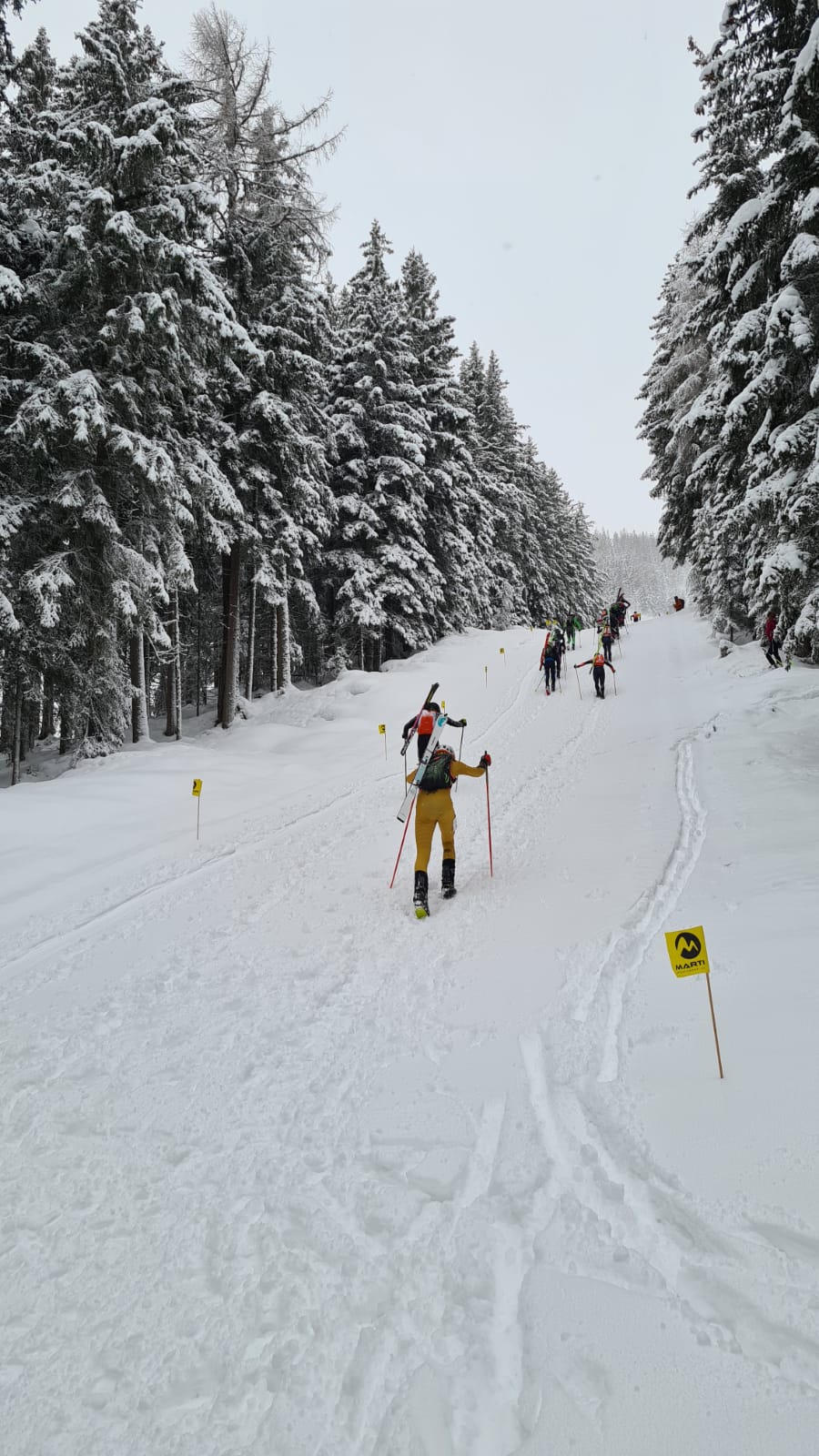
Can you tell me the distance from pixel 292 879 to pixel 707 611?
1020 inches

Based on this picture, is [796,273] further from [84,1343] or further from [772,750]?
[84,1343]

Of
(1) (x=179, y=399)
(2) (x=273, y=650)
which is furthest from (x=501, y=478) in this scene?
(1) (x=179, y=399)

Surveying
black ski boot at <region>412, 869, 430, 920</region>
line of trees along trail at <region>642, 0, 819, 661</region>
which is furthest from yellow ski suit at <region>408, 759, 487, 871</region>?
line of trees along trail at <region>642, 0, 819, 661</region>

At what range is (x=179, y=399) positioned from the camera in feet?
45.2

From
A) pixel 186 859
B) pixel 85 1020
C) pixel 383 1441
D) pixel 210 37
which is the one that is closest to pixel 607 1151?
pixel 383 1441

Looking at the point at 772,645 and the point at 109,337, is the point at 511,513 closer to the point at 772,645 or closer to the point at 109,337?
the point at 772,645

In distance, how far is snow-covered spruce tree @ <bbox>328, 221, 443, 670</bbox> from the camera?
2339 centimetres

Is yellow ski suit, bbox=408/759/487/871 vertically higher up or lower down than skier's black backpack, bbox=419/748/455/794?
lower down

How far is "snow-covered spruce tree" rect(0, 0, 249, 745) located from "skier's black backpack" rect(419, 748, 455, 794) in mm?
7711

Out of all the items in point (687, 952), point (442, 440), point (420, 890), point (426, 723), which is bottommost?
point (420, 890)

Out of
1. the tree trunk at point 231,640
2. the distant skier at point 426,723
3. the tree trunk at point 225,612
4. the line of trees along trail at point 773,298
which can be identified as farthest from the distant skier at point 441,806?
the tree trunk at point 225,612

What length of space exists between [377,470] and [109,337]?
13147mm

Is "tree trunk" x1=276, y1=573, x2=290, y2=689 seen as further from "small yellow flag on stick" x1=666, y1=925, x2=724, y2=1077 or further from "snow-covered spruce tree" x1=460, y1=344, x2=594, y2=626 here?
"small yellow flag on stick" x1=666, y1=925, x2=724, y2=1077

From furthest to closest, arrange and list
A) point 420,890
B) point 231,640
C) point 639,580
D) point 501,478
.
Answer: point 639,580, point 501,478, point 231,640, point 420,890
